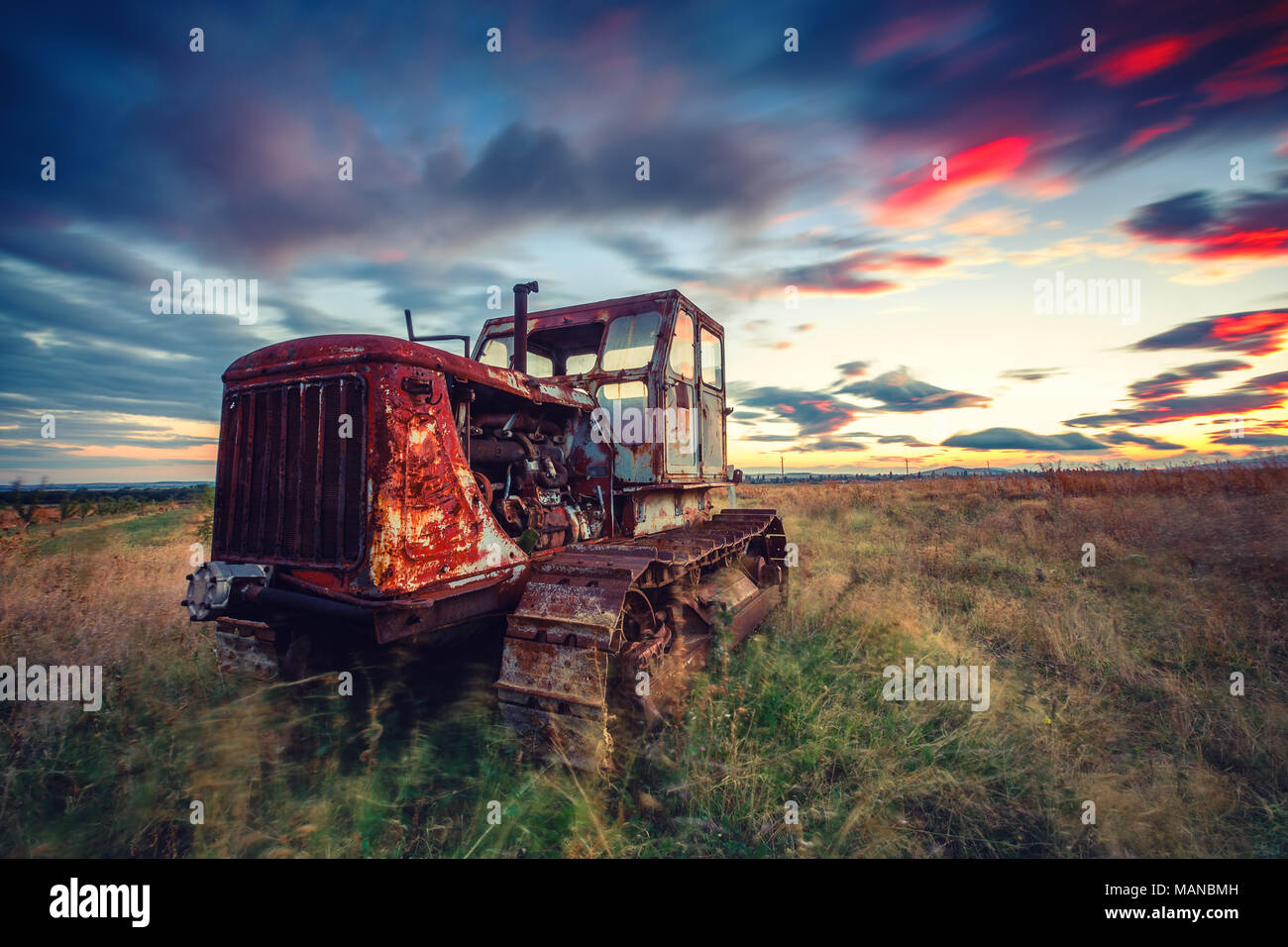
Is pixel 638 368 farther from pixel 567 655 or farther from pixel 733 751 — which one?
pixel 733 751

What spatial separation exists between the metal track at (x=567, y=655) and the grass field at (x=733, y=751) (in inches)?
9.1

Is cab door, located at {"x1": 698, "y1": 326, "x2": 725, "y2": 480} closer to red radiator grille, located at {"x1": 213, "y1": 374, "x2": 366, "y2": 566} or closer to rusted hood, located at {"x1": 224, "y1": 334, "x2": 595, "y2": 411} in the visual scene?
rusted hood, located at {"x1": 224, "y1": 334, "x2": 595, "y2": 411}

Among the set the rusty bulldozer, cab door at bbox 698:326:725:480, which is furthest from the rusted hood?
cab door at bbox 698:326:725:480

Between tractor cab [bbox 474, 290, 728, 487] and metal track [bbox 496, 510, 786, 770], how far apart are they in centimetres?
184

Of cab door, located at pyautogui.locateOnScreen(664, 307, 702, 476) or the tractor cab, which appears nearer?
the tractor cab

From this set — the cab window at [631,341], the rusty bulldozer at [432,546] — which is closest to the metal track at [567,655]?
the rusty bulldozer at [432,546]

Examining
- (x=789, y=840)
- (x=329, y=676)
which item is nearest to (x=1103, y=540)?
(x=789, y=840)

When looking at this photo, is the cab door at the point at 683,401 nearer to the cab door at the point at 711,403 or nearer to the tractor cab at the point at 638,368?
the tractor cab at the point at 638,368

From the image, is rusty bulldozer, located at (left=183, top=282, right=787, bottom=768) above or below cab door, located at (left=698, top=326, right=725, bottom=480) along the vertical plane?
below

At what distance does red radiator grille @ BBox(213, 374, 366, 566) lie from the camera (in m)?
2.83

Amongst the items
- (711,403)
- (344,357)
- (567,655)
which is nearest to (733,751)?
(567,655)

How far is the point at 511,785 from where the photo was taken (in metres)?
3.02

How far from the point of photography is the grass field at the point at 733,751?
9.14 feet

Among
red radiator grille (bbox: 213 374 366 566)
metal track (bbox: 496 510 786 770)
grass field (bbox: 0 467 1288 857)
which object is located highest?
red radiator grille (bbox: 213 374 366 566)
